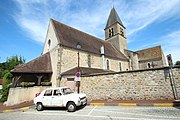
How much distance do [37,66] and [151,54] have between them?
25.4 meters

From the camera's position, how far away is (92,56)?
17828mm

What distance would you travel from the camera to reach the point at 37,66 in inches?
556

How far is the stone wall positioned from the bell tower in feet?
58.0

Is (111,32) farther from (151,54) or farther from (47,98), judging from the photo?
(47,98)

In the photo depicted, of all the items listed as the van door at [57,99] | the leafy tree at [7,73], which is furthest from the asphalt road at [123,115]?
the leafy tree at [7,73]

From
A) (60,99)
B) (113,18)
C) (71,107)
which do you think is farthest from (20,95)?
(113,18)

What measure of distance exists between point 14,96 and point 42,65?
4.75 meters

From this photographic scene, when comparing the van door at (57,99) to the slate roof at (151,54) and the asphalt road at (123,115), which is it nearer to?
the asphalt road at (123,115)

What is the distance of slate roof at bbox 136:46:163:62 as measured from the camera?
25.5 m

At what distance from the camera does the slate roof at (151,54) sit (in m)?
25.5

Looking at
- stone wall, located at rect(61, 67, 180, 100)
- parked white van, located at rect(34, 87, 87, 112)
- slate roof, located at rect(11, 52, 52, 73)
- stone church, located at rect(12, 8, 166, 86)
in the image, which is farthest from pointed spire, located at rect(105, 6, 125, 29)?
parked white van, located at rect(34, 87, 87, 112)

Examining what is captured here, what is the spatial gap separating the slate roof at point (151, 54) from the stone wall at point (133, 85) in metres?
20.4

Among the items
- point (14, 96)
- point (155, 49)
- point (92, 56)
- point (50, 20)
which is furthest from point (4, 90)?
point (155, 49)

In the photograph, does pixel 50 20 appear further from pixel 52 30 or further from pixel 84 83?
pixel 84 83
